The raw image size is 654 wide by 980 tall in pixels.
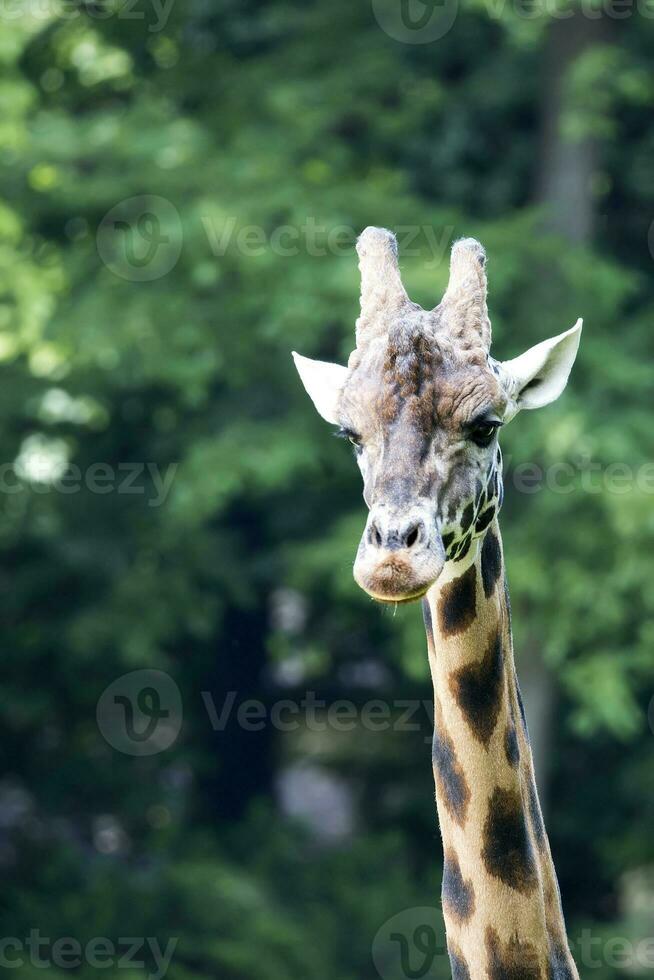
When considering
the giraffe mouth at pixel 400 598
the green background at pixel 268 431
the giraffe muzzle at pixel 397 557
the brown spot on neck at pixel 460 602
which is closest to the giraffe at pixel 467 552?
the brown spot on neck at pixel 460 602

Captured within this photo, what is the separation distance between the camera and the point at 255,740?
13.0 metres

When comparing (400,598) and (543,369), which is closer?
(400,598)

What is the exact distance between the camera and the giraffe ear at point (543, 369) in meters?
3.31

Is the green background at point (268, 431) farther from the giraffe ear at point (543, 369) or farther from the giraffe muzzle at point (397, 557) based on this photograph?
the giraffe muzzle at point (397, 557)

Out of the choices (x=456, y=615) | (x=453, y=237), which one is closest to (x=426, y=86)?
(x=453, y=237)

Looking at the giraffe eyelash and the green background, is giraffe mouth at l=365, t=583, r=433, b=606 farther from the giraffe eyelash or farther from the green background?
the green background

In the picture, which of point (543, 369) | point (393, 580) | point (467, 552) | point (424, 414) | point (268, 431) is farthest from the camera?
point (268, 431)

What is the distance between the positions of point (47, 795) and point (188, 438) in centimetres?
332

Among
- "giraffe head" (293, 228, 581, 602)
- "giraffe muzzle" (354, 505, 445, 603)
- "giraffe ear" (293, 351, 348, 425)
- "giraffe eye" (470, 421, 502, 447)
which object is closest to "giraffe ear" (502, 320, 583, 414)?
"giraffe head" (293, 228, 581, 602)

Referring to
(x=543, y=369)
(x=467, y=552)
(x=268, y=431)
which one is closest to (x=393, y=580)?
(x=467, y=552)

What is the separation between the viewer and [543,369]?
3.37 meters

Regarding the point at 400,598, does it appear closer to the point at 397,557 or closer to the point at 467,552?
the point at 397,557

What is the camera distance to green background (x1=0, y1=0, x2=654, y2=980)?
948cm

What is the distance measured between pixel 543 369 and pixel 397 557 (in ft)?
2.93
